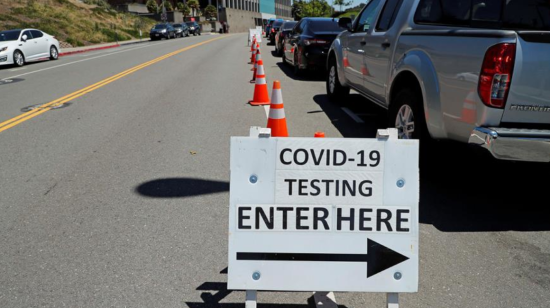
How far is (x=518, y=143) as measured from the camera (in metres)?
4.12

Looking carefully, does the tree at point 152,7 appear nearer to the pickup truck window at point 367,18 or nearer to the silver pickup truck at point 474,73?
the pickup truck window at point 367,18

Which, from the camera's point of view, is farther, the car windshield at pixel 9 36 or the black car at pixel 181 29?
the black car at pixel 181 29

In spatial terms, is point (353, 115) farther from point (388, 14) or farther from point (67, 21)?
point (67, 21)

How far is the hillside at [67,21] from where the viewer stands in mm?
36438

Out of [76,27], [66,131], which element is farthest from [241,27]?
[66,131]

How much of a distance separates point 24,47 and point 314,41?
1393cm

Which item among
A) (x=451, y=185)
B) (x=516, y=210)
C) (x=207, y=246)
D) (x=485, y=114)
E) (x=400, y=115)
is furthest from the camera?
(x=400, y=115)

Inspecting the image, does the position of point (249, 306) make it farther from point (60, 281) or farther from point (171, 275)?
point (60, 281)

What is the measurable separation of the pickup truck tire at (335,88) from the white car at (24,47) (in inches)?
606

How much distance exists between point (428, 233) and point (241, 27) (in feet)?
349

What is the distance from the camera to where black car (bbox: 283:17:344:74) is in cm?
1378

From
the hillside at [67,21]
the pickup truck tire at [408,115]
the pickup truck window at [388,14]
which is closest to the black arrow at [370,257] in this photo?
the pickup truck tire at [408,115]

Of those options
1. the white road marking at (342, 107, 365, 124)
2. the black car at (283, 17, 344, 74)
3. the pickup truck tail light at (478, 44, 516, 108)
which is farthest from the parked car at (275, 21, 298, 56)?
the pickup truck tail light at (478, 44, 516, 108)

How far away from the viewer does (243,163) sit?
9.50 feet
